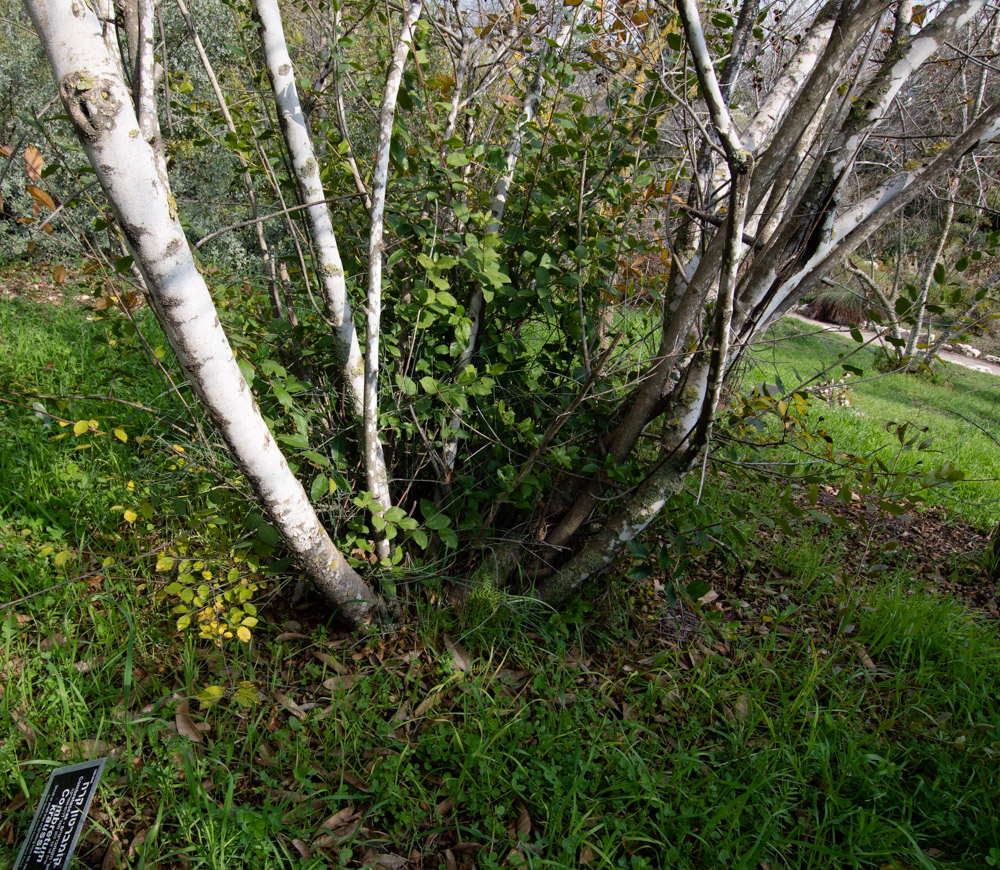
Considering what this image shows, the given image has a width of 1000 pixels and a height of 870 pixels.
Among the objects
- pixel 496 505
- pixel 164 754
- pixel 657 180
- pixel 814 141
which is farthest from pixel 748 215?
pixel 164 754

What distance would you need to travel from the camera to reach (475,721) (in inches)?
76.9

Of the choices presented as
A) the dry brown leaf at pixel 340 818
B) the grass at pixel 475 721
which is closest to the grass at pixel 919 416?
the grass at pixel 475 721

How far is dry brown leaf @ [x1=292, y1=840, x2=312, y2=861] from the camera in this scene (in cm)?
158

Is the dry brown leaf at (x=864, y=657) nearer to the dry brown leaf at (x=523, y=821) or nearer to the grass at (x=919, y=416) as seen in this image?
the grass at (x=919, y=416)

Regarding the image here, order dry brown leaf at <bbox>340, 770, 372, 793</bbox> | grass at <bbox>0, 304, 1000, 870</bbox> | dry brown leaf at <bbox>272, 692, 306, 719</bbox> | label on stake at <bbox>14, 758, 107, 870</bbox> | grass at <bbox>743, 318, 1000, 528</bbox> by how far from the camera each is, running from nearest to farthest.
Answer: label on stake at <bbox>14, 758, 107, 870</bbox>
grass at <bbox>0, 304, 1000, 870</bbox>
dry brown leaf at <bbox>340, 770, 372, 793</bbox>
dry brown leaf at <bbox>272, 692, 306, 719</bbox>
grass at <bbox>743, 318, 1000, 528</bbox>

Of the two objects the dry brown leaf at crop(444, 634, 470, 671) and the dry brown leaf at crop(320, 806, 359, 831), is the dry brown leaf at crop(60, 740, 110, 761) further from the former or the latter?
the dry brown leaf at crop(444, 634, 470, 671)

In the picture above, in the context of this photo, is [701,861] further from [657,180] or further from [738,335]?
[657,180]

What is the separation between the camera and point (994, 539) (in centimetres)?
315

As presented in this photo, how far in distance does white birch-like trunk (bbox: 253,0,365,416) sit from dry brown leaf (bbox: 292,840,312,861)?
1341 millimetres

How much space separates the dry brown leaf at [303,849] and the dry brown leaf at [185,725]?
0.45 m

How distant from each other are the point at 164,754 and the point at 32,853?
1.12ft

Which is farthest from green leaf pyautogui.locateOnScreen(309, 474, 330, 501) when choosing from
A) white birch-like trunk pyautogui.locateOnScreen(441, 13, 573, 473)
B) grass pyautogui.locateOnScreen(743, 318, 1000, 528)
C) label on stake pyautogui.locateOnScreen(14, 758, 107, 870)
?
grass pyautogui.locateOnScreen(743, 318, 1000, 528)

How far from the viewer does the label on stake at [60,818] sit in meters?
1.40

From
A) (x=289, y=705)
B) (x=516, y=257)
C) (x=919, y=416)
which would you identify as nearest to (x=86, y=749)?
(x=289, y=705)
